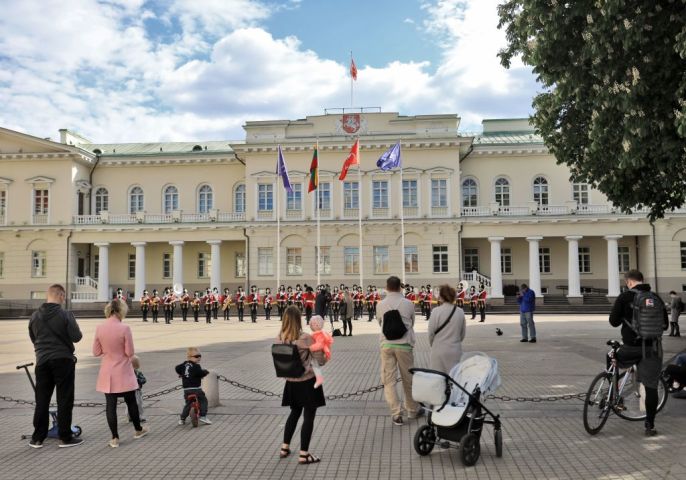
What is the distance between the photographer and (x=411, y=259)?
4422cm

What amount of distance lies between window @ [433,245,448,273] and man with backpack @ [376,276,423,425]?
1377 inches

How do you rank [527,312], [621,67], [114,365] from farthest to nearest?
1. [527,312]
2. [621,67]
3. [114,365]

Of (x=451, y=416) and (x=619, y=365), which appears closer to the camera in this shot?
(x=451, y=416)

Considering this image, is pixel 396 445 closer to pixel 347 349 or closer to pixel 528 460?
pixel 528 460

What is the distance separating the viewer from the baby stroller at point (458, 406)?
23.5ft

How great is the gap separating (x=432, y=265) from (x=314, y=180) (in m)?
12.2

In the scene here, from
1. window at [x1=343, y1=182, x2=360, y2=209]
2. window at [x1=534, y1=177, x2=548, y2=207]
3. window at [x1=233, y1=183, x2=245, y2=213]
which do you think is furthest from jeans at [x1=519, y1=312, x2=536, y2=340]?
window at [x1=233, y1=183, x2=245, y2=213]

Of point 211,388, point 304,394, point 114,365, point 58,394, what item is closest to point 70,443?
point 58,394

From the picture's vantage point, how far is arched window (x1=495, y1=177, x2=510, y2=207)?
156 feet

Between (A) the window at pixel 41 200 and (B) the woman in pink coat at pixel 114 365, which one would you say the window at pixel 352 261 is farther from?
(B) the woman in pink coat at pixel 114 365

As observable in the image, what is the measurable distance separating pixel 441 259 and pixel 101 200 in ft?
90.7

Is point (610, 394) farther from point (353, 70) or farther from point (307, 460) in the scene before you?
point (353, 70)

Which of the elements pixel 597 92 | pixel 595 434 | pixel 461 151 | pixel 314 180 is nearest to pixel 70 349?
pixel 595 434

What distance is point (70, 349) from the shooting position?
8.34 meters
